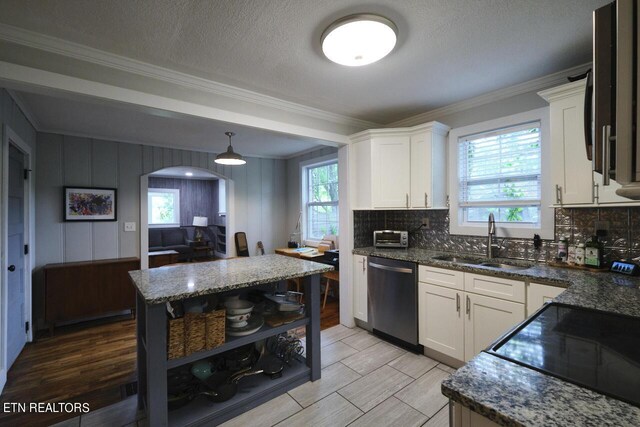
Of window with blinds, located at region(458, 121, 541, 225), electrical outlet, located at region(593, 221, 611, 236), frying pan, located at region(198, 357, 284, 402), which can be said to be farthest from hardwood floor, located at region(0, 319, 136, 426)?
electrical outlet, located at region(593, 221, 611, 236)

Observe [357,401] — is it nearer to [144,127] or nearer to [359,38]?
[359,38]

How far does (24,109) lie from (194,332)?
3180 mm

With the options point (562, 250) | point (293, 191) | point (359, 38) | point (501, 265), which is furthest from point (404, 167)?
point (293, 191)

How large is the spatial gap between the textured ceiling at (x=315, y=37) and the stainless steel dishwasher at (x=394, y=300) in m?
1.73

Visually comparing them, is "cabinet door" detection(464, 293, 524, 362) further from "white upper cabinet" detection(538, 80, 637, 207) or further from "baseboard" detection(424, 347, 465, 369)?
"white upper cabinet" detection(538, 80, 637, 207)

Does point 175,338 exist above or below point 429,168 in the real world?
below

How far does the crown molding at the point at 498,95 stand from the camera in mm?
2330

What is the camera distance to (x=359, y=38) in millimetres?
1742

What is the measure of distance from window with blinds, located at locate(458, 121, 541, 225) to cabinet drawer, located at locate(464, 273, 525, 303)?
0.80m

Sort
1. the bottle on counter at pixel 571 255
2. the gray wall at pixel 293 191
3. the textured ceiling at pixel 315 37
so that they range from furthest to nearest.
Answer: the gray wall at pixel 293 191 < the bottle on counter at pixel 571 255 < the textured ceiling at pixel 315 37

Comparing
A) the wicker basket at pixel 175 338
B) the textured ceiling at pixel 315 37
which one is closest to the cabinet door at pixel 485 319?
the textured ceiling at pixel 315 37

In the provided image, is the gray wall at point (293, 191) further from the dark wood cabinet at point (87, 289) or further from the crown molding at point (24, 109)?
the crown molding at point (24, 109)

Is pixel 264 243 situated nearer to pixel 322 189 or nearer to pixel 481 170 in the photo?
pixel 322 189

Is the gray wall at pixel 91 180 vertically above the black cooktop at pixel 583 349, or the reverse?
the gray wall at pixel 91 180
